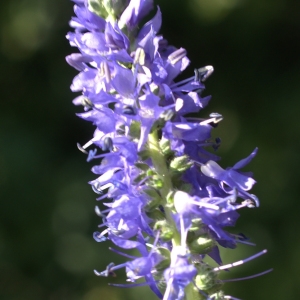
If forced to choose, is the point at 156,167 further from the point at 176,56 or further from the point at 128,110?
the point at 176,56

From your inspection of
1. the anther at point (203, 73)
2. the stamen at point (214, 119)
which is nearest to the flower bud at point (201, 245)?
the stamen at point (214, 119)

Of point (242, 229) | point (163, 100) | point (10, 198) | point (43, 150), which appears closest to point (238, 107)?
point (242, 229)

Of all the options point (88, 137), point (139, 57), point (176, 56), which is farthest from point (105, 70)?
point (88, 137)

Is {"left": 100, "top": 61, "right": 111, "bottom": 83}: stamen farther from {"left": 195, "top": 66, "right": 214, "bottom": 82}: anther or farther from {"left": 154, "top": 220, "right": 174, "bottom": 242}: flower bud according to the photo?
{"left": 154, "top": 220, "right": 174, "bottom": 242}: flower bud

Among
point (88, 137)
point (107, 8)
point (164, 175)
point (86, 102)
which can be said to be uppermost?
point (107, 8)

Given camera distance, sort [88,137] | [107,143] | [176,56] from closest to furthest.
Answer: [107,143] → [176,56] → [88,137]

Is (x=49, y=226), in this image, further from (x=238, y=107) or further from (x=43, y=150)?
(x=238, y=107)

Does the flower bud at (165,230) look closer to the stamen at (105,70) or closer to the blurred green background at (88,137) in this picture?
the stamen at (105,70)
